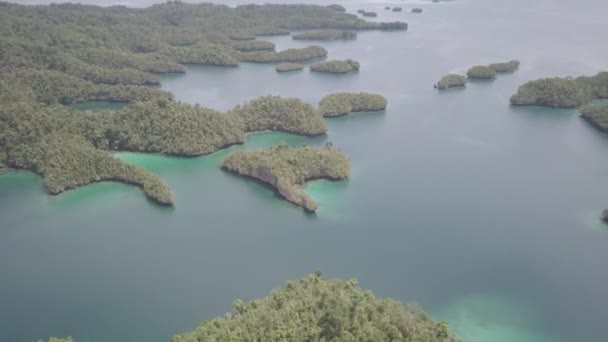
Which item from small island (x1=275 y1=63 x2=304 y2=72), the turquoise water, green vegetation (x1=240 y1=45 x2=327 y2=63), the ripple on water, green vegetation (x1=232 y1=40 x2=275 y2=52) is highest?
green vegetation (x1=232 y1=40 x2=275 y2=52)

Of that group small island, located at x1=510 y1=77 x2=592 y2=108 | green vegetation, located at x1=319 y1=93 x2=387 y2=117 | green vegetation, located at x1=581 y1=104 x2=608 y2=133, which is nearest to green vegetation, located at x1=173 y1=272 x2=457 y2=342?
green vegetation, located at x1=319 y1=93 x2=387 y2=117

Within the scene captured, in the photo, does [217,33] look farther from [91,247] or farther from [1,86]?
[91,247]

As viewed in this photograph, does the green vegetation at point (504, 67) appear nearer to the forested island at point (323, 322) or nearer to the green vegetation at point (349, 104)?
the green vegetation at point (349, 104)

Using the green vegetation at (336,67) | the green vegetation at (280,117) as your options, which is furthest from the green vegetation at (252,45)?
the green vegetation at (280,117)

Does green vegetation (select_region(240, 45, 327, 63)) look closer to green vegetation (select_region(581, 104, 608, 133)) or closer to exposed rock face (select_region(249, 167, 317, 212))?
green vegetation (select_region(581, 104, 608, 133))

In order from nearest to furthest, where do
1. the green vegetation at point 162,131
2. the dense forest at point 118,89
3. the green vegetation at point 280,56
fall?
1. the dense forest at point 118,89
2. the green vegetation at point 162,131
3. the green vegetation at point 280,56

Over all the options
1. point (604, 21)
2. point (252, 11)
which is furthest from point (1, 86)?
point (604, 21)

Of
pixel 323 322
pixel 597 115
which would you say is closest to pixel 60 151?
pixel 323 322
